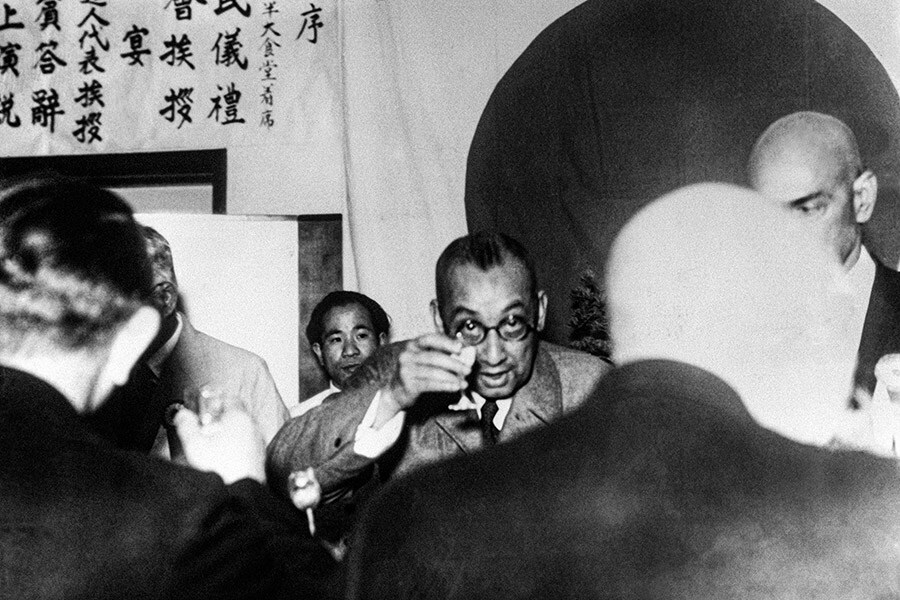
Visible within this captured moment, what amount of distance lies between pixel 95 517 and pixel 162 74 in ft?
2.49

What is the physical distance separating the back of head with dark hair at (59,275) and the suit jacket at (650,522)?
0.41 metres

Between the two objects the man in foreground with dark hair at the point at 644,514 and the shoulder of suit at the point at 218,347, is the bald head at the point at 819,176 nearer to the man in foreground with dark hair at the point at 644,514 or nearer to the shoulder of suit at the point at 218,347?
the man in foreground with dark hair at the point at 644,514

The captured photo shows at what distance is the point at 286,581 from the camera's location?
0.90 metres

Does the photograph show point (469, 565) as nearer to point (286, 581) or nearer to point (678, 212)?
point (286, 581)

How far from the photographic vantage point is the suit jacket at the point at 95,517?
793 mm

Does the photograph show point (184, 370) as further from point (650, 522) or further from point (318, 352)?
point (650, 522)

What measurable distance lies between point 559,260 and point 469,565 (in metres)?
0.53

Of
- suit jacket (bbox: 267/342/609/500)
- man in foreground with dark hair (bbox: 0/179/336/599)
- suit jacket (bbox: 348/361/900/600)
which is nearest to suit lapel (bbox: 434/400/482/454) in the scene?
suit jacket (bbox: 267/342/609/500)

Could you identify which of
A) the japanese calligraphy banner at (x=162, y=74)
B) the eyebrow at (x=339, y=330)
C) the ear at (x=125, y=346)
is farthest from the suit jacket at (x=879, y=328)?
the ear at (x=125, y=346)

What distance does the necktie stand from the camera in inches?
44.8

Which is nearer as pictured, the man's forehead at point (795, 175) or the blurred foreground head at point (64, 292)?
the blurred foreground head at point (64, 292)

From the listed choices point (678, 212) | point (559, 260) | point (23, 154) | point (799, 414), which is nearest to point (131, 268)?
point (23, 154)

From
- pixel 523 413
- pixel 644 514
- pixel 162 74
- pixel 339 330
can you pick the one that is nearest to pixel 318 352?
pixel 339 330

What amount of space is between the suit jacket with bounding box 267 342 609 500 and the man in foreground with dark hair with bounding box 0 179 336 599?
126 millimetres
